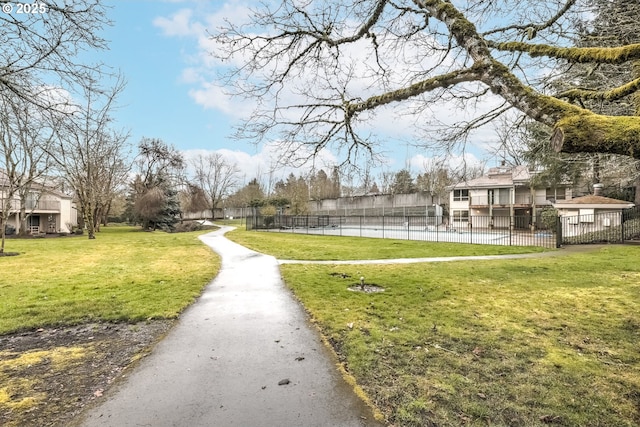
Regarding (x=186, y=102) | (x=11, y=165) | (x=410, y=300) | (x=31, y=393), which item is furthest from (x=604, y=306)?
(x=11, y=165)

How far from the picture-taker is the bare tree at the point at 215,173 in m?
59.8

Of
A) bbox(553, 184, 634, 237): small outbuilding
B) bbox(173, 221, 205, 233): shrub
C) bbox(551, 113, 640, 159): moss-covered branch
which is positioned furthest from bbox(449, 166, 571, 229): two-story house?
bbox(551, 113, 640, 159): moss-covered branch

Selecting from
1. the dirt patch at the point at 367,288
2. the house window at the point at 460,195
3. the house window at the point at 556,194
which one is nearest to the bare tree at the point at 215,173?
the house window at the point at 460,195

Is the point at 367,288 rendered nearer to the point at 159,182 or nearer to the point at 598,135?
the point at 598,135

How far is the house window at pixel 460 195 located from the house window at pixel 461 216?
1332mm

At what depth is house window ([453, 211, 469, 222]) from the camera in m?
35.4

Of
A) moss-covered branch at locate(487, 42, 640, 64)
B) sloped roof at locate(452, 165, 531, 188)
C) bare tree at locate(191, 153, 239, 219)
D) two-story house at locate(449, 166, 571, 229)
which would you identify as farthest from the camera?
bare tree at locate(191, 153, 239, 219)

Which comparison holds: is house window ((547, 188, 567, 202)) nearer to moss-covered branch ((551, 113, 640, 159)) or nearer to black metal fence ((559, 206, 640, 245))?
black metal fence ((559, 206, 640, 245))

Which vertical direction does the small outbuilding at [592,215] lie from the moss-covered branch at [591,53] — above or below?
below

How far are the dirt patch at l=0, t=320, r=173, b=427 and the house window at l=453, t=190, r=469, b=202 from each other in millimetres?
34814

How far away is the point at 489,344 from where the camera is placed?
4.39 m

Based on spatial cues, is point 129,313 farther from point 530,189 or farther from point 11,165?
point 530,189

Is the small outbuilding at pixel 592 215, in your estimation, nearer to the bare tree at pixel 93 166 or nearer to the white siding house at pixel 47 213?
the bare tree at pixel 93 166
